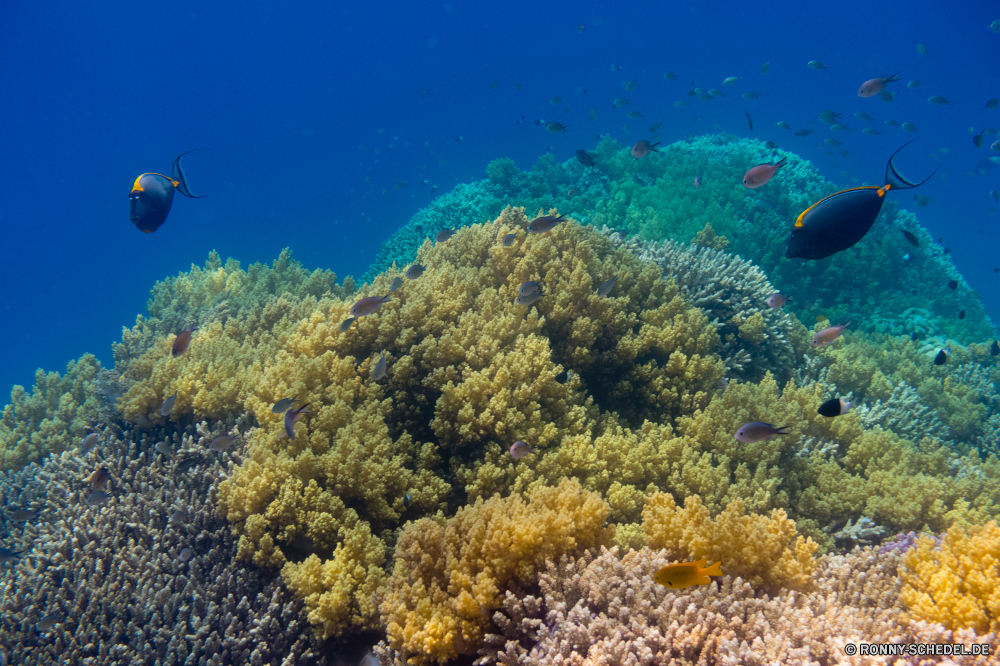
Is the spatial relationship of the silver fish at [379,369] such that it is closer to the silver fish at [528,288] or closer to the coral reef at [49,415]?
the silver fish at [528,288]

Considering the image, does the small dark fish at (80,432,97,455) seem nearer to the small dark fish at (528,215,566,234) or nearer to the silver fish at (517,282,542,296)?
the silver fish at (517,282,542,296)

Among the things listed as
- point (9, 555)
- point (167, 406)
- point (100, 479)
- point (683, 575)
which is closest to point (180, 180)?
point (167, 406)

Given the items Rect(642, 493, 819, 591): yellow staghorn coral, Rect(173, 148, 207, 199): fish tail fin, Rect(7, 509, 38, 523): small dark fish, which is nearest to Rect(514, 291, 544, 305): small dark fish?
Rect(642, 493, 819, 591): yellow staghorn coral

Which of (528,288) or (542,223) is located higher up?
(542,223)

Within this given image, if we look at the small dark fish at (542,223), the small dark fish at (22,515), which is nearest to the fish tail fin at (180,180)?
the small dark fish at (542,223)

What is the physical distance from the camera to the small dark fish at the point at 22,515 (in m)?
4.60

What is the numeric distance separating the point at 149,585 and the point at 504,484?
114 inches

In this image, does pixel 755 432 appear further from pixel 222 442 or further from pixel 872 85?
pixel 872 85

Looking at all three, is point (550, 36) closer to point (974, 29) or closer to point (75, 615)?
point (974, 29)

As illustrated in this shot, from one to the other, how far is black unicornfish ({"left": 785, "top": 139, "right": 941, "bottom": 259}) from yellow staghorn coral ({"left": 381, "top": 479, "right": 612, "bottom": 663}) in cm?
259

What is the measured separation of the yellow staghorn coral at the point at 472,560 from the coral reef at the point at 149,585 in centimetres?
103

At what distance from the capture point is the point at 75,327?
61.7 m

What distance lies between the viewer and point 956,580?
2424 mm

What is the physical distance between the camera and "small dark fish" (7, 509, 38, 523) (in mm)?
4598
